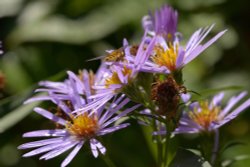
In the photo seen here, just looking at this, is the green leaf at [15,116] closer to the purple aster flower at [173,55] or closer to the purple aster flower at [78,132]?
the purple aster flower at [78,132]

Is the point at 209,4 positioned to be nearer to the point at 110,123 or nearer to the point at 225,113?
the point at 225,113

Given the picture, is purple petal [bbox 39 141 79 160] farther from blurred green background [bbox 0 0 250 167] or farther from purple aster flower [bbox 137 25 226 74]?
blurred green background [bbox 0 0 250 167]

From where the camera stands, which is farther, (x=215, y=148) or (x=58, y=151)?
(x=215, y=148)

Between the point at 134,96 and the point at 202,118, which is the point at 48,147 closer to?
the point at 134,96

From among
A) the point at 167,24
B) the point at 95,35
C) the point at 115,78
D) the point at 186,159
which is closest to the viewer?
the point at 186,159

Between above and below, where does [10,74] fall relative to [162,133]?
above

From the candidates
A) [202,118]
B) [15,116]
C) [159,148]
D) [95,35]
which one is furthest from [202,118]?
[95,35]

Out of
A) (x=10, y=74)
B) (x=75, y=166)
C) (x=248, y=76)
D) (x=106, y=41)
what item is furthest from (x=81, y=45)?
(x=248, y=76)
